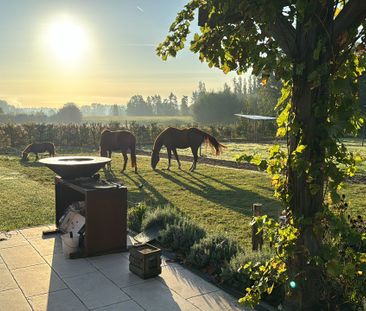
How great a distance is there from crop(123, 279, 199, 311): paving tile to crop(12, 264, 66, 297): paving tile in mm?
892

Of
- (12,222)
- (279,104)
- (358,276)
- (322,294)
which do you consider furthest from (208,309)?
(12,222)

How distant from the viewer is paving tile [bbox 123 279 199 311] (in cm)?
400

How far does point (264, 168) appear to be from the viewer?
9.32ft

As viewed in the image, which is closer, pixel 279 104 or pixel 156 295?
pixel 279 104

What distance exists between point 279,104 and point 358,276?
1.42 metres

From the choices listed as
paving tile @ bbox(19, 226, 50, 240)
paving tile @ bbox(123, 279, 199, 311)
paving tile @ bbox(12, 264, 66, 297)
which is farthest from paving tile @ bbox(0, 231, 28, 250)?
paving tile @ bbox(123, 279, 199, 311)

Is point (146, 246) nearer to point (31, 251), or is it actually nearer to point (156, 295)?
point (156, 295)

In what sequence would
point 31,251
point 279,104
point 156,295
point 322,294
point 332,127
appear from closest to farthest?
point 332,127
point 279,104
point 322,294
point 156,295
point 31,251

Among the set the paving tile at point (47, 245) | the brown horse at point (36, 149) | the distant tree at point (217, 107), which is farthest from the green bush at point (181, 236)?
the distant tree at point (217, 107)

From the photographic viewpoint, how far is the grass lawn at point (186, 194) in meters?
7.75

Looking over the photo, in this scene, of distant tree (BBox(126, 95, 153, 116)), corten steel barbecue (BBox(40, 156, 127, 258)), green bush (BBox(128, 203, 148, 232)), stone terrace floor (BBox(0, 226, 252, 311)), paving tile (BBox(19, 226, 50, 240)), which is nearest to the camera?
stone terrace floor (BBox(0, 226, 252, 311))

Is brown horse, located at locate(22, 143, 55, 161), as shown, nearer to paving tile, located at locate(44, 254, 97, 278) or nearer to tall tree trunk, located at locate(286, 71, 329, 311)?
paving tile, located at locate(44, 254, 97, 278)

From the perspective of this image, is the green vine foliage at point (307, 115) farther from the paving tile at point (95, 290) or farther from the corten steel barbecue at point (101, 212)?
the corten steel barbecue at point (101, 212)

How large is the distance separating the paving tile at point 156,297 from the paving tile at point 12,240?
100 inches
